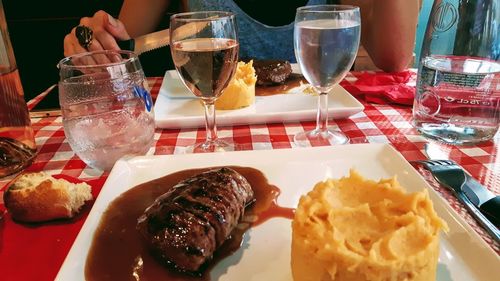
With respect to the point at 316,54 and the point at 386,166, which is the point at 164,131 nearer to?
the point at 316,54

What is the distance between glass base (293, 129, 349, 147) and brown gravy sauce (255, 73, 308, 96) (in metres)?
0.37

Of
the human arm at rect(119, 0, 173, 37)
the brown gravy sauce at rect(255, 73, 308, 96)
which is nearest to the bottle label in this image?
the brown gravy sauce at rect(255, 73, 308, 96)

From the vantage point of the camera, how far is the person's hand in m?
1.79

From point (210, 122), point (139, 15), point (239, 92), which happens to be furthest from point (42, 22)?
point (210, 122)

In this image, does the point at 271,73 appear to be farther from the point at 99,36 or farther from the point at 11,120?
the point at 11,120

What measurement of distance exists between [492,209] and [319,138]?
1.71 feet

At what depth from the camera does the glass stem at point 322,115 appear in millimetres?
1303

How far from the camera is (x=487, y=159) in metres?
1.10

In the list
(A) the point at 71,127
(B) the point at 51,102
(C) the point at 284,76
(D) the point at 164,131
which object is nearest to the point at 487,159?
(C) the point at 284,76

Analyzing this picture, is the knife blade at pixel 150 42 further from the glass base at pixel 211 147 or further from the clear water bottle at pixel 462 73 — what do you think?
the clear water bottle at pixel 462 73

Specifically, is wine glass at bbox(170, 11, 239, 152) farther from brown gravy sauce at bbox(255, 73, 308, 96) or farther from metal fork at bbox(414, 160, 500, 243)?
metal fork at bbox(414, 160, 500, 243)

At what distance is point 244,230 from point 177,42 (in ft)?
2.01

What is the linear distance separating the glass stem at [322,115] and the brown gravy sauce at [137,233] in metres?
0.39

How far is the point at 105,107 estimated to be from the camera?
1.16m
